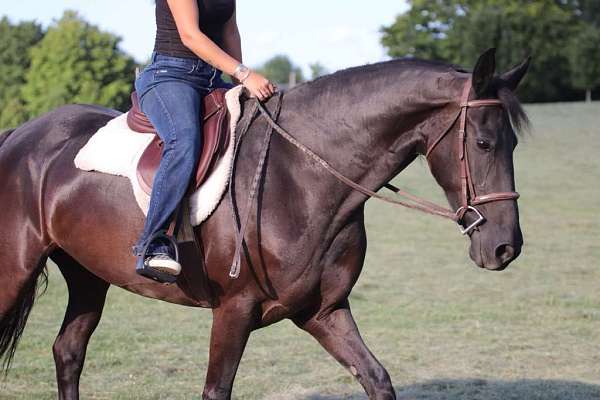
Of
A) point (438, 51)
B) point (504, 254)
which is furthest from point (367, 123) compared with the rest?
point (438, 51)

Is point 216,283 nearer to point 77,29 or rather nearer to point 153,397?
point 153,397

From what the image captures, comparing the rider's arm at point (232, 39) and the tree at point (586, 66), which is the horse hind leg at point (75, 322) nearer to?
the rider's arm at point (232, 39)

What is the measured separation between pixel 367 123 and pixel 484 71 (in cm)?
71

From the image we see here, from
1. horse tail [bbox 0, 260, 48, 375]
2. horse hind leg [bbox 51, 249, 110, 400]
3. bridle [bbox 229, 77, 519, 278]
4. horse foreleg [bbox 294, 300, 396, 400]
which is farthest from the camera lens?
horse hind leg [bbox 51, 249, 110, 400]

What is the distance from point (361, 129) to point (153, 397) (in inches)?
130

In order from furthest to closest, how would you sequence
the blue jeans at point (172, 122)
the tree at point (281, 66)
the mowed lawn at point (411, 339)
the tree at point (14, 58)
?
the tree at point (281, 66)
the tree at point (14, 58)
the mowed lawn at point (411, 339)
the blue jeans at point (172, 122)

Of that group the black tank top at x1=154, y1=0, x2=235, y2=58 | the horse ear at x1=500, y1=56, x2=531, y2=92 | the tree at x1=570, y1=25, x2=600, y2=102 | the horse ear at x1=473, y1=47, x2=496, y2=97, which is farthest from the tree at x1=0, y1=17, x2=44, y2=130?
the horse ear at x1=473, y1=47, x2=496, y2=97

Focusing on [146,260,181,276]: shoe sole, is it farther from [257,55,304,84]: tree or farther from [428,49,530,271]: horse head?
[257,55,304,84]: tree

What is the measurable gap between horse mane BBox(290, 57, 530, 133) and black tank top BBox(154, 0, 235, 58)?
24.8 inches

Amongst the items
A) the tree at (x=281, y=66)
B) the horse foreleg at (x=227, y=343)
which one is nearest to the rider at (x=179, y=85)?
the horse foreleg at (x=227, y=343)

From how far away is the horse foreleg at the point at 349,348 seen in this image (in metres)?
4.73

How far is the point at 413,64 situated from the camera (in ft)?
15.3

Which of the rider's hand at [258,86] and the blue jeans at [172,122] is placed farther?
the rider's hand at [258,86]

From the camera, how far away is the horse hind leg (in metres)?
5.88
